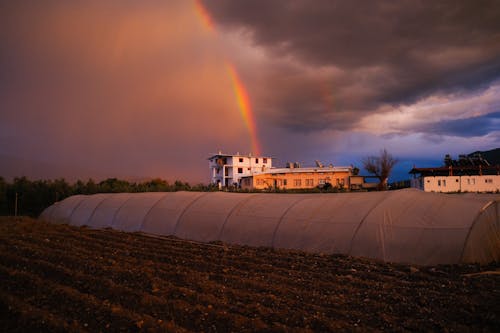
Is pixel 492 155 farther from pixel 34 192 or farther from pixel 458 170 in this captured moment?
pixel 34 192

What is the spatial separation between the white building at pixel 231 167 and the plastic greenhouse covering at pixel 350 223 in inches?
1451

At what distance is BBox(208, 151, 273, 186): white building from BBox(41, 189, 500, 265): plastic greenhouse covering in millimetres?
36864

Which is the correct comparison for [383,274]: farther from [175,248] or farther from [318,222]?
[175,248]

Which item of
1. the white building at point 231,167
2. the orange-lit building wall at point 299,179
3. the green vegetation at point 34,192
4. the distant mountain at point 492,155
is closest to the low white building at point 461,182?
the orange-lit building wall at point 299,179

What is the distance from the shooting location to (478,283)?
5.88 metres

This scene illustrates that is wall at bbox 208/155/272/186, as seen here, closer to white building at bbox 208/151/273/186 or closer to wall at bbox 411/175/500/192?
white building at bbox 208/151/273/186

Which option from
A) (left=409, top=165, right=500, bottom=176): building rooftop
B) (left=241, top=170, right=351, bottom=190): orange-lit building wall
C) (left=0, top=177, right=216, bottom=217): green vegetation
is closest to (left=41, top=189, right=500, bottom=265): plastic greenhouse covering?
(left=0, top=177, right=216, bottom=217): green vegetation

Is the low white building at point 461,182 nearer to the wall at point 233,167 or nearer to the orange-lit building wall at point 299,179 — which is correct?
the orange-lit building wall at point 299,179

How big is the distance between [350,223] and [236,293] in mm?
4576

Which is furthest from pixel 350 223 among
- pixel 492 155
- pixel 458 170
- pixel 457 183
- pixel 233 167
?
pixel 492 155

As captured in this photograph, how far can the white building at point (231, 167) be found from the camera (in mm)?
52531

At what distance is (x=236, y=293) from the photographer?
17.7ft

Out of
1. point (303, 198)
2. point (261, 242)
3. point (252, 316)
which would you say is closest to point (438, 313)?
point (252, 316)

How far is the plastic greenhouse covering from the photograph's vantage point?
298 inches
